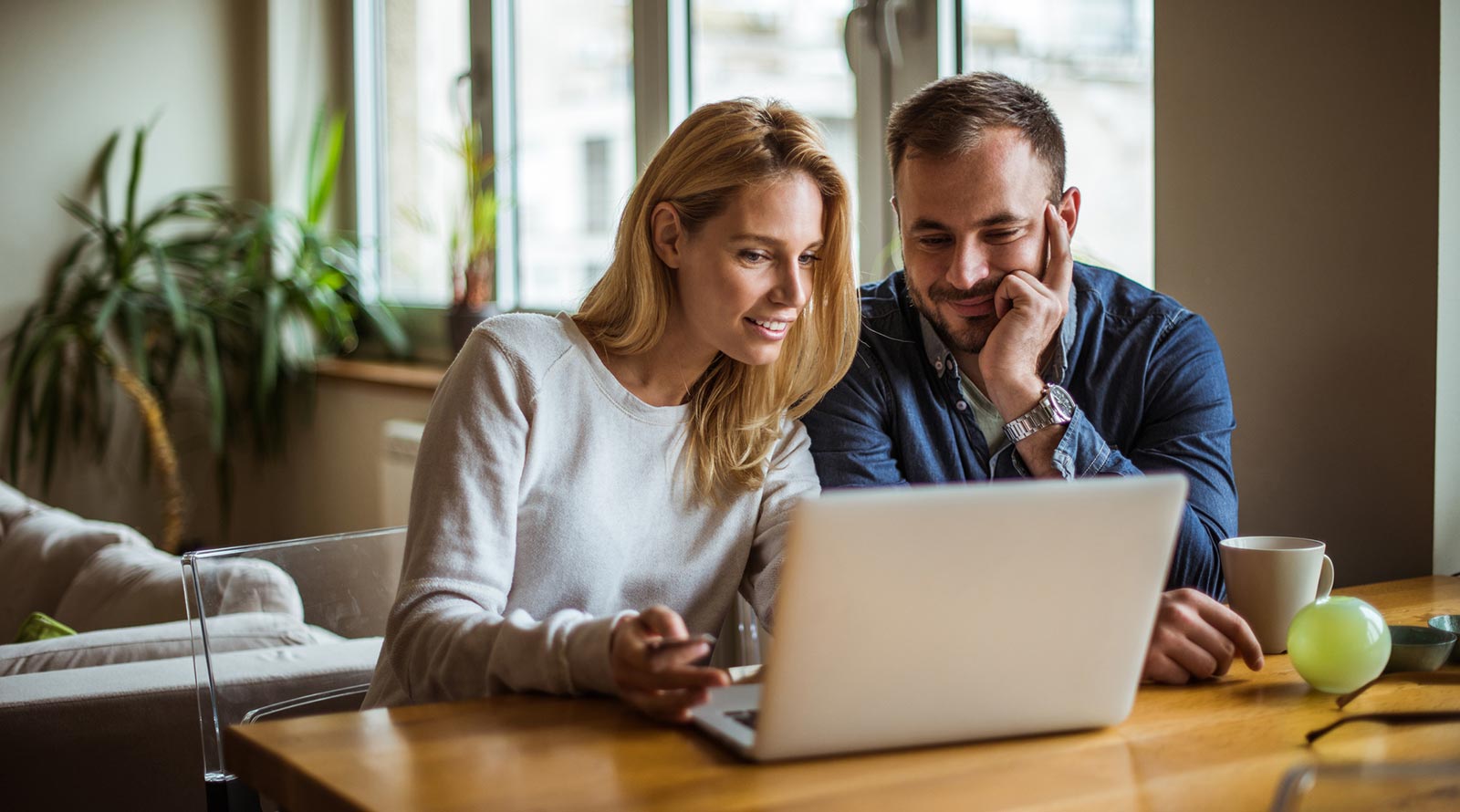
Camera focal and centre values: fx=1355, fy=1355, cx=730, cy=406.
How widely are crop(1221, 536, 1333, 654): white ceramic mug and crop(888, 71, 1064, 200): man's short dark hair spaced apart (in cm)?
67

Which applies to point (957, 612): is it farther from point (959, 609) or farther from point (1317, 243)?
point (1317, 243)

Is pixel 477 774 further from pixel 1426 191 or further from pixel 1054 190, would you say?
pixel 1426 191

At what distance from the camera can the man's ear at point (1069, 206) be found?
1.85 meters

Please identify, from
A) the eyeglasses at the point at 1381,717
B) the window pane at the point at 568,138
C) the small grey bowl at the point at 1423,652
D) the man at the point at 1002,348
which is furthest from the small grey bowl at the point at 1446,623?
the window pane at the point at 568,138

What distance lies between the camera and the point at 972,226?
5.72 feet

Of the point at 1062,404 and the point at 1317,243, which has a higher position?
the point at 1317,243

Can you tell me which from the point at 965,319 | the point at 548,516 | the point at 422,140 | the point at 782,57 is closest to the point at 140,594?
the point at 548,516

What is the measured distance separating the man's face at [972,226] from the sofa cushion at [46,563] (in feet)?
5.79

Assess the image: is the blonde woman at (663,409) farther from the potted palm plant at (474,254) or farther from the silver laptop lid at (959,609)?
the potted palm plant at (474,254)

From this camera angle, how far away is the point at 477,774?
36.2 inches

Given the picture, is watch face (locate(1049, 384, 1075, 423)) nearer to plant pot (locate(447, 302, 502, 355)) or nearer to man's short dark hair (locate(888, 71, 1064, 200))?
man's short dark hair (locate(888, 71, 1064, 200))

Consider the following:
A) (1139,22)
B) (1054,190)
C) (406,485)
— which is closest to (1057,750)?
(1054,190)

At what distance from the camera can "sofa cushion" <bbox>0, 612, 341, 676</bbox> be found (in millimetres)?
1828

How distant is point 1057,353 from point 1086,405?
0.08 m
